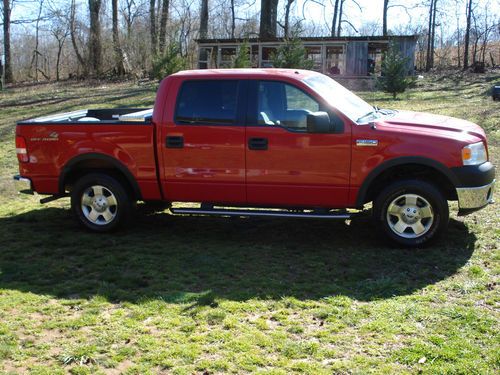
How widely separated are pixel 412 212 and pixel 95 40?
3400 cm

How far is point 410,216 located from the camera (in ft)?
19.0

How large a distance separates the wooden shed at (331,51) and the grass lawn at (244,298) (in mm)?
22553

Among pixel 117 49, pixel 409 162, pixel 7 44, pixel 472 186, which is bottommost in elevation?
pixel 472 186

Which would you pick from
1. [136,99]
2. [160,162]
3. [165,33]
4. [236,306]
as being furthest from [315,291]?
[165,33]

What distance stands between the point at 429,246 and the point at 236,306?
2.44m

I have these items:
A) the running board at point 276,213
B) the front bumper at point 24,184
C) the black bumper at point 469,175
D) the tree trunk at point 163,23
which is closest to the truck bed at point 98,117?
the front bumper at point 24,184

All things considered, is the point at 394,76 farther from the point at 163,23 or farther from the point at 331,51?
the point at 163,23

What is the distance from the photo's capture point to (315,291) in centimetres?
480

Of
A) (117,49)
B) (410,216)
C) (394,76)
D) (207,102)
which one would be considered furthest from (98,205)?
(117,49)

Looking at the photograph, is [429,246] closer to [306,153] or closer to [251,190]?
[306,153]

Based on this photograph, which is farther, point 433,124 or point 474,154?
point 433,124

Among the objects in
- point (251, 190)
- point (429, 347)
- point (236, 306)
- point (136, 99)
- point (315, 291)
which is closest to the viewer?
point (429, 347)

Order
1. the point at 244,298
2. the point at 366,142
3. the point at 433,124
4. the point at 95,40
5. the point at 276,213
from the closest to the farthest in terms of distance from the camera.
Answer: the point at 244,298 → the point at 366,142 → the point at 433,124 → the point at 276,213 → the point at 95,40

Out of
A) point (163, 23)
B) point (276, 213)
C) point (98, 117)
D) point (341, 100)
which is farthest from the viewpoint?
point (163, 23)
